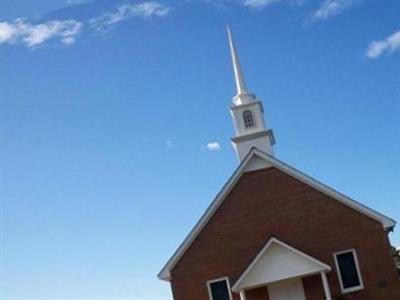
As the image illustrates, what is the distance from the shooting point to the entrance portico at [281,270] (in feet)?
84.0

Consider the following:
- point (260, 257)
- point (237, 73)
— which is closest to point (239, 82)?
point (237, 73)

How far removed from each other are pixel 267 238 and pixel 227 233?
1612 millimetres

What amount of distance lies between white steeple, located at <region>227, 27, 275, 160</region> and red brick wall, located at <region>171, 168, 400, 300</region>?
10.8ft

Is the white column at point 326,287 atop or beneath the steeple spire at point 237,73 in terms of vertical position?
beneath

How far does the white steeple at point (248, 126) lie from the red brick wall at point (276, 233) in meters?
3.30

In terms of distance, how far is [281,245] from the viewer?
26141mm

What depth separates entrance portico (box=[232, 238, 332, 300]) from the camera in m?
25.6

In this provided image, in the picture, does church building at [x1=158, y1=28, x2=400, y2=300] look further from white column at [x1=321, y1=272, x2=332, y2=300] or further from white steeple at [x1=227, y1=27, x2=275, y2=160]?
white steeple at [x1=227, y1=27, x2=275, y2=160]

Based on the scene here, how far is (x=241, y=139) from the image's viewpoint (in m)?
31.2

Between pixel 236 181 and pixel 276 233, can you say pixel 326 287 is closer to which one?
pixel 276 233

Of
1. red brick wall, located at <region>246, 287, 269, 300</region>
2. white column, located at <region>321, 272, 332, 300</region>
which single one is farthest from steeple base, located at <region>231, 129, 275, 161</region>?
white column, located at <region>321, 272, 332, 300</region>

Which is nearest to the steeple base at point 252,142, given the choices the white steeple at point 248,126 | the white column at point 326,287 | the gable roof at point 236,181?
the white steeple at point 248,126

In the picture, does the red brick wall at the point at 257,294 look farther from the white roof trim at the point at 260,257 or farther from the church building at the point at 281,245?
the white roof trim at the point at 260,257

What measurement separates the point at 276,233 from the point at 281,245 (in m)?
1.06
